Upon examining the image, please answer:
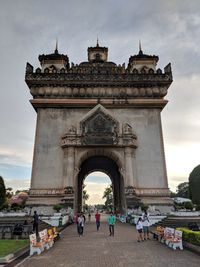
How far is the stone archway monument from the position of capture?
29812 millimetres

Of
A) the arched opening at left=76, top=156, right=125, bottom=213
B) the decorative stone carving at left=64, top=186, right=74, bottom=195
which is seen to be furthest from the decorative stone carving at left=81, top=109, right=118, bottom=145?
the arched opening at left=76, top=156, right=125, bottom=213

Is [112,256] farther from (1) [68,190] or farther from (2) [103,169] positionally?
(2) [103,169]

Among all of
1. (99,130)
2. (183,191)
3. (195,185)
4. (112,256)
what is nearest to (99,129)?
(99,130)

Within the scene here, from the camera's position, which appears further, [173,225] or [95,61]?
[95,61]

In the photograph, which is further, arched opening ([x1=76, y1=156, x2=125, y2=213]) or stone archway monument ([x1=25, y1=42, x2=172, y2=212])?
arched opening ([x1=76, y1=156, x2=125, y2=213])

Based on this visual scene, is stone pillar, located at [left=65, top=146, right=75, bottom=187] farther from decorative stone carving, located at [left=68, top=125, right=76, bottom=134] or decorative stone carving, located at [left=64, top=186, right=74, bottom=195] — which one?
decorative stone carving, located at [left=68, top=125, right=76, bottom=134]

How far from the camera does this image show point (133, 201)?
92.6 ft

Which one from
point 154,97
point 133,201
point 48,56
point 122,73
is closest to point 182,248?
point 133,201

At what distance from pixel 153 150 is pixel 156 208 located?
23.4ft

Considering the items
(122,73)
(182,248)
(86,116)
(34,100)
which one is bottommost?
(182,248)

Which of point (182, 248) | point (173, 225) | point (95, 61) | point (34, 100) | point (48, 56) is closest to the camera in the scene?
point (182, 248)

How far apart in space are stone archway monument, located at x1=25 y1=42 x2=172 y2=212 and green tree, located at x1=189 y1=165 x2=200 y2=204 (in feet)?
11.2

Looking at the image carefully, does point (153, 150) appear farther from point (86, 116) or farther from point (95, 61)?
point (95, 61)

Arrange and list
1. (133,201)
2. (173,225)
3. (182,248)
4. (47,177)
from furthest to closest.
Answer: (47,177), (133,201), (173,225), (182,248)
